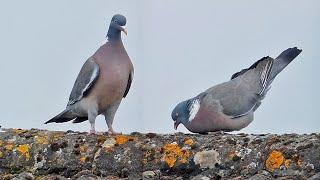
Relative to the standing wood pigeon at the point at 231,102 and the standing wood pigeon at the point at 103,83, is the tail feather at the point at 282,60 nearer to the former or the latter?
the standing wood pigeon at the point at 231,102

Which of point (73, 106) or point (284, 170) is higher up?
point (73, 106)

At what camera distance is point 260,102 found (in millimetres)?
9609

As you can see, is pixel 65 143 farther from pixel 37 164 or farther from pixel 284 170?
pixel 284 170

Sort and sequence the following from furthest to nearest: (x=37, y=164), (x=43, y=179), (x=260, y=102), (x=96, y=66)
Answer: (x=260, y=102), (x=96, y=66), (x=37, y=164), (x=43, y=179)

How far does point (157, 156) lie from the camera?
6566 mm

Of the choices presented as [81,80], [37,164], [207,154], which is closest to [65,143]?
[37,164]

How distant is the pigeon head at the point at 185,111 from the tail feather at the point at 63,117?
1.32 m

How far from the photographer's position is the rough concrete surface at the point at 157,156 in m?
5.91

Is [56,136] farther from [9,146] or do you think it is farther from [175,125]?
[175,125]

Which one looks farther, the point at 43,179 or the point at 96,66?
the point at 96,66

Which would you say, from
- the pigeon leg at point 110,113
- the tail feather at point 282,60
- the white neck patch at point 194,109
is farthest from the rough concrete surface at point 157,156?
the tail feather at point 282,60

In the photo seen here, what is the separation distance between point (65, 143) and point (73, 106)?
85.3 inches

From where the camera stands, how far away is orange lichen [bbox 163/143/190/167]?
6.43m

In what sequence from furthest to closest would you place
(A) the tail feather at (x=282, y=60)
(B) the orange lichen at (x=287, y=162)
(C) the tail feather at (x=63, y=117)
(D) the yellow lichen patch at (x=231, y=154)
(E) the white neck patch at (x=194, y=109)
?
(A) the tail feather at (x=282, y=60)
(C) the tail feather at (x=63, y=117)
(E) the white neck patch at (x=194, y=109)
(D) the yellow lichen patch at (x=231, y=154)
(B) the orange lichen at (x=287, y=162)
